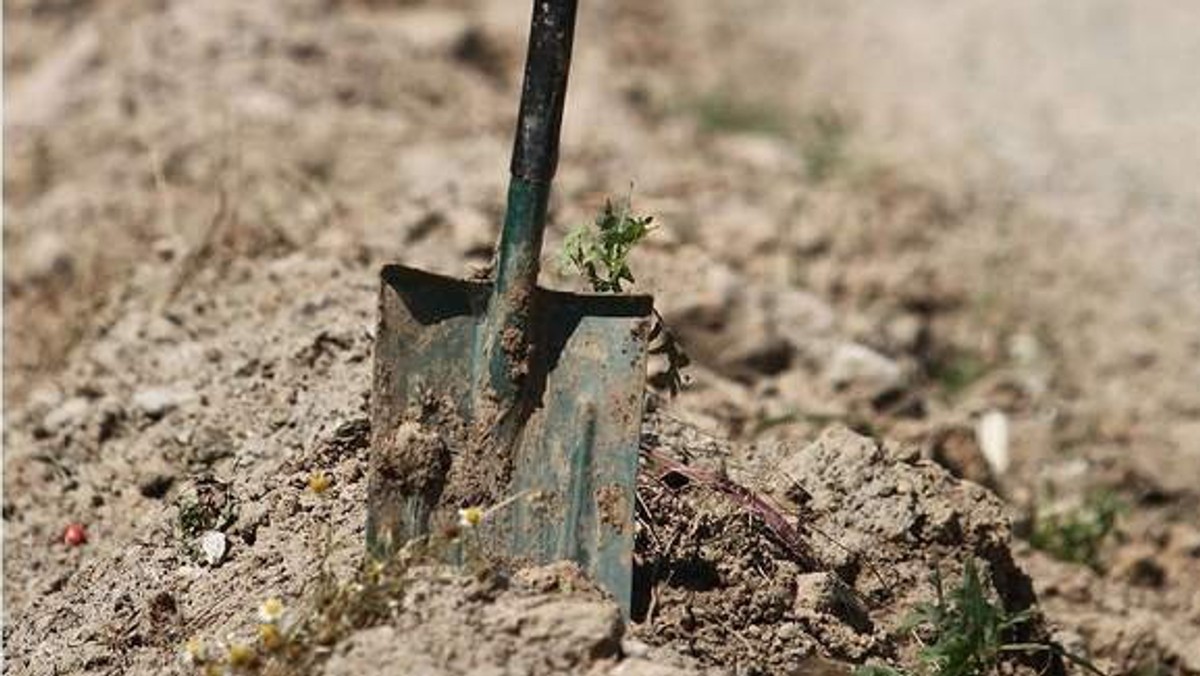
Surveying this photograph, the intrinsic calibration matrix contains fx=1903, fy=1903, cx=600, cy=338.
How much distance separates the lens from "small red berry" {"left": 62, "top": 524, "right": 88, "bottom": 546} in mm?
3768

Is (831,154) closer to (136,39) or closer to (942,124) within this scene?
(942,124)

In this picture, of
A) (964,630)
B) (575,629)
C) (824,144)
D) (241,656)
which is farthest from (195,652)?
(824,144)

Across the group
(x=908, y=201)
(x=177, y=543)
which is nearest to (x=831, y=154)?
(x=908, y=201)

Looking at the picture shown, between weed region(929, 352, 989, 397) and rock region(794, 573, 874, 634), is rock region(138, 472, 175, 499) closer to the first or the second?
rock region(794, 573, 874, 634)

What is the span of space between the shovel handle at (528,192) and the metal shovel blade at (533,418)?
3 centimetres

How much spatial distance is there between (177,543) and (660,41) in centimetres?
457

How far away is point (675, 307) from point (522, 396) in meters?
1.54

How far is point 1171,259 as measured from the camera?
6.38m

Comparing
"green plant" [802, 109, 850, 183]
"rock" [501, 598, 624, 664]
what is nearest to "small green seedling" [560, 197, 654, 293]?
"rock" [501, 598, 624, 664]

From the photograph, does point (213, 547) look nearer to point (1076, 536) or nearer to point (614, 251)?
point (614, 251)

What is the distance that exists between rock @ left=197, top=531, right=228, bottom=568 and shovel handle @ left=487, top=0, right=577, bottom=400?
1.83 feet

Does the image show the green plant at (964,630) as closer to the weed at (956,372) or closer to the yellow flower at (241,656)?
the yellow flower at (241,656)

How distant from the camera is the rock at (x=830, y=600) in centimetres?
310

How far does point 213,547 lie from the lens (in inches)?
127
